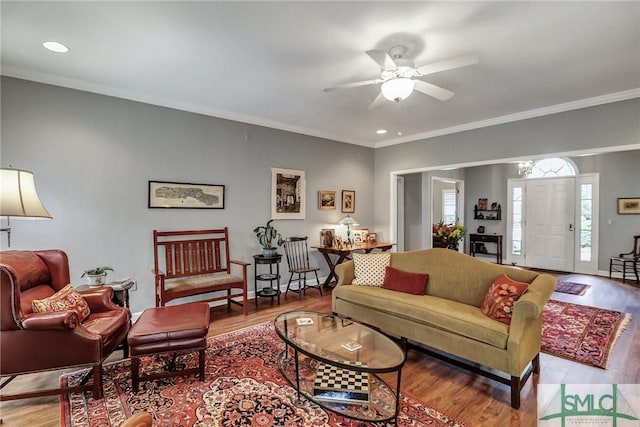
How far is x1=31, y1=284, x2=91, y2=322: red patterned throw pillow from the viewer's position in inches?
89.0

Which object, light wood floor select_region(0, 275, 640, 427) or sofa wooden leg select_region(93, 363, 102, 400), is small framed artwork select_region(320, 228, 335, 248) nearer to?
light wood floor select_region(0, 275, 640, 427)

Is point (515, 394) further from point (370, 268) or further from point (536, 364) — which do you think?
point (370, 268)

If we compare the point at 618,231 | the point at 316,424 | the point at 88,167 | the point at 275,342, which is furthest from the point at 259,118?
the point at 618,231

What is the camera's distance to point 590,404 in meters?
2.22

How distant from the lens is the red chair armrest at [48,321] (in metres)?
2.03

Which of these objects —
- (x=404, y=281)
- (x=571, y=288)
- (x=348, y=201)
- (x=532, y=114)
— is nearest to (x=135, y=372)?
(x=404, y=281)

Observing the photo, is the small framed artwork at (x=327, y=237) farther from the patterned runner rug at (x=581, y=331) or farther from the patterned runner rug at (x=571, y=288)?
the patterned runner rug at (x=571, y=288)

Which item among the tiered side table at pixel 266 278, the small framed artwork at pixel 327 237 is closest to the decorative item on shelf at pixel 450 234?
the small framed artwork at pixel 327 237

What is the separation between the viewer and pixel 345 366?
→ 1.83m

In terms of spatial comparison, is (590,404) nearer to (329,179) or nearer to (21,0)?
(329,179)

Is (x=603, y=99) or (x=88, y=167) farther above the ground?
(x=603, y=99)

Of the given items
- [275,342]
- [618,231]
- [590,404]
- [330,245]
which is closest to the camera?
[590,404]

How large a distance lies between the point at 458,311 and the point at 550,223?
5.81m

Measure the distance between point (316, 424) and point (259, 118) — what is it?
12.6 feet
